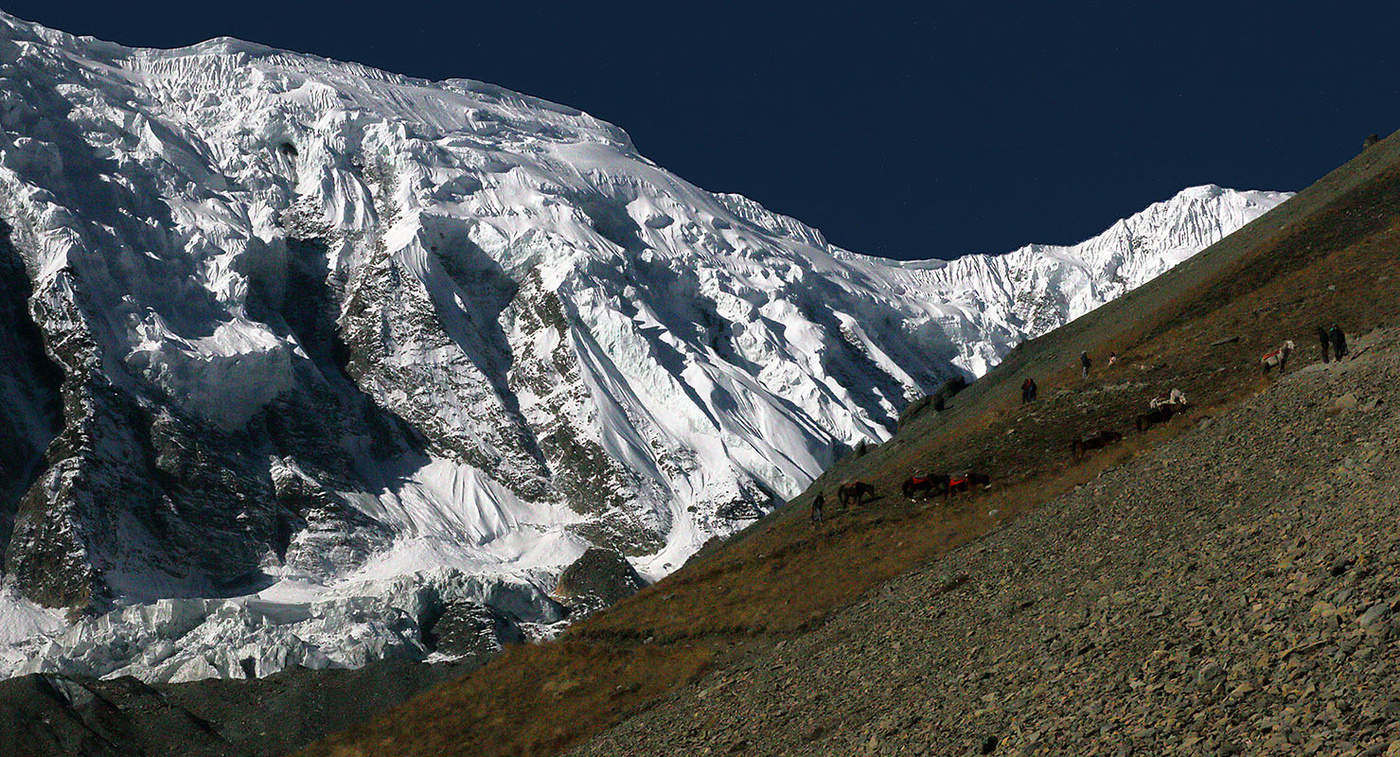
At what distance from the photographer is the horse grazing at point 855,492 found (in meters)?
51.4

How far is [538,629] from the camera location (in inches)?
7382

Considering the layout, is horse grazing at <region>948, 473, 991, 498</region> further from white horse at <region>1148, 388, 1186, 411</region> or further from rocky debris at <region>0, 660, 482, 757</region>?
rocky debris at <region>0, 660, 482, 757</region>

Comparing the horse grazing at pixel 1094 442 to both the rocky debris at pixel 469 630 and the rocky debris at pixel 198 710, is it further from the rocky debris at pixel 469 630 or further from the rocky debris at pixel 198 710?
the rocky debris at pixel 469 630

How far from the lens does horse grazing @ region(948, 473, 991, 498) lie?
45594mm

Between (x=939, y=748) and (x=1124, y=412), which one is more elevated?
(x=1124, y=412)

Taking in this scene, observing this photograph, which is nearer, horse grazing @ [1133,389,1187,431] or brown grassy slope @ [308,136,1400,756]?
brown grassy slope @ [308,136,1400,756]

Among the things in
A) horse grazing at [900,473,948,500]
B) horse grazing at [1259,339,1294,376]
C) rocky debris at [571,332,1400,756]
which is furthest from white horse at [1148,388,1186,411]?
horse grazing at [900,473,948,500]

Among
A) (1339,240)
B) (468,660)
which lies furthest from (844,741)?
(468,660)

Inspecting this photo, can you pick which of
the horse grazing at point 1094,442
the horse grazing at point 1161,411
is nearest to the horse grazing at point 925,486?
the horse grazing at point 1094,442

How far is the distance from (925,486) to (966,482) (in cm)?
243

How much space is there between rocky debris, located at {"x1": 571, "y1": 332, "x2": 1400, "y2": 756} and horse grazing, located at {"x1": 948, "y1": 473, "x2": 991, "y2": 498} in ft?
30.9

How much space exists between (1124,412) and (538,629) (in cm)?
14705

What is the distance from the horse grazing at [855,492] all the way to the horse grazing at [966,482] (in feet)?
18.0

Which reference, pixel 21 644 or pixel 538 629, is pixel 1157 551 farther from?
pixel 21 644
